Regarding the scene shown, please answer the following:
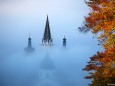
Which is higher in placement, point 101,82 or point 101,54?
point 101,54

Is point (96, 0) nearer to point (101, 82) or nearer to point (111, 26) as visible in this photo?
point (111, 26)

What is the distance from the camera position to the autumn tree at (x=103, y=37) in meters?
16.0

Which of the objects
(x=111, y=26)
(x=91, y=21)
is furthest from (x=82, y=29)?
(x=111, y=26)

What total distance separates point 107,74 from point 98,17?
2753mm

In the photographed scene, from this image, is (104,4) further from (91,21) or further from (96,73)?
(96,73)

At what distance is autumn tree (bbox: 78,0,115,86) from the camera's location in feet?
52.6

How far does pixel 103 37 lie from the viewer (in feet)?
54.0

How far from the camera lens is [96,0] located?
1708 centimetres

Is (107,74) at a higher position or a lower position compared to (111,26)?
lower

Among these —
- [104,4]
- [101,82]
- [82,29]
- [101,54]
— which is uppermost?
[104,4]

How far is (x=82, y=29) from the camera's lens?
57.1 ft

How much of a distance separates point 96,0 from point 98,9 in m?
0.58

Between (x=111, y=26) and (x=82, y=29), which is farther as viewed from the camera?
(x=82, y=29)

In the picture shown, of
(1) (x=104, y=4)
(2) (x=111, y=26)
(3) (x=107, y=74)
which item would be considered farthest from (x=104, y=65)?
(1) (x=104, y=4)
